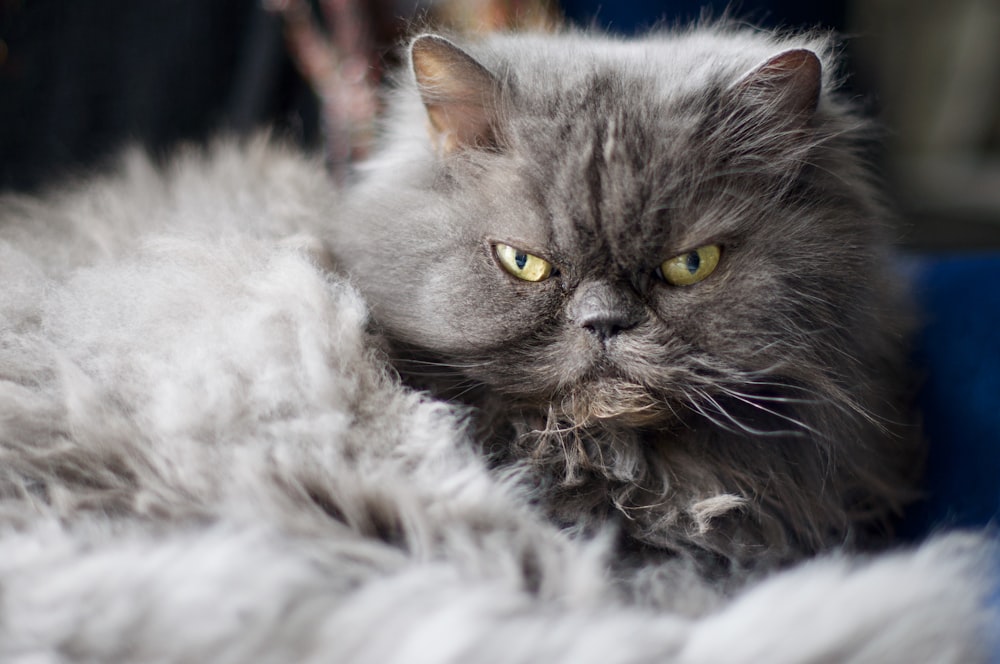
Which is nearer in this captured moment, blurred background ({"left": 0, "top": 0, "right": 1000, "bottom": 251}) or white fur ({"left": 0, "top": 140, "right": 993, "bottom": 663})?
white fur ({"left": 0, "top": 140, "right": 993, "bottom": 663})

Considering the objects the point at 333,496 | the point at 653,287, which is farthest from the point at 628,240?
the point at 333,496

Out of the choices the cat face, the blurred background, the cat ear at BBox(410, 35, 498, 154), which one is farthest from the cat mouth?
the blurred background

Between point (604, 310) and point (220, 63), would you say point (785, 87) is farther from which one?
point (220, 63)

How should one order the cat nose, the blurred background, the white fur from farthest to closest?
the blurred background
the cat nose
the white fur

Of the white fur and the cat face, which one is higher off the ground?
the cat face

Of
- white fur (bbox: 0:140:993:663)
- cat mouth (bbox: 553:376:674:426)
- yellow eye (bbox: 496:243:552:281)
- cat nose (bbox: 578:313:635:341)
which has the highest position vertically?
yellow eye (bbox: 496:243:552:281)

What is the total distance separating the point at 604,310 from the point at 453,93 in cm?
39

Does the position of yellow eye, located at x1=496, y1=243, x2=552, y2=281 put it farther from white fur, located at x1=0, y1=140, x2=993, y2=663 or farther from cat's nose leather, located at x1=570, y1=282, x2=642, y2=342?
white fur, located at x1=0, y1=140, x2=993, y2=663

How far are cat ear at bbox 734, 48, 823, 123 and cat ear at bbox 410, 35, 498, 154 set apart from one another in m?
0.34

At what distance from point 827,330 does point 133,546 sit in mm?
844

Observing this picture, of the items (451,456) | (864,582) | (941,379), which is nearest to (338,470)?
(451,456)

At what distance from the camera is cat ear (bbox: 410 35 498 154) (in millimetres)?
1052

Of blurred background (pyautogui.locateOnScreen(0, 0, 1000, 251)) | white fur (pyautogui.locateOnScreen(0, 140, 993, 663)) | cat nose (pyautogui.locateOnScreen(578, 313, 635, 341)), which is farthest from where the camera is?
blurred background (pyautogui.locateOnScreen(0, 0, 1000, 251))

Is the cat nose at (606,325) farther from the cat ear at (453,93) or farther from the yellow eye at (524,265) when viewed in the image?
the cat ear at (453,93)
